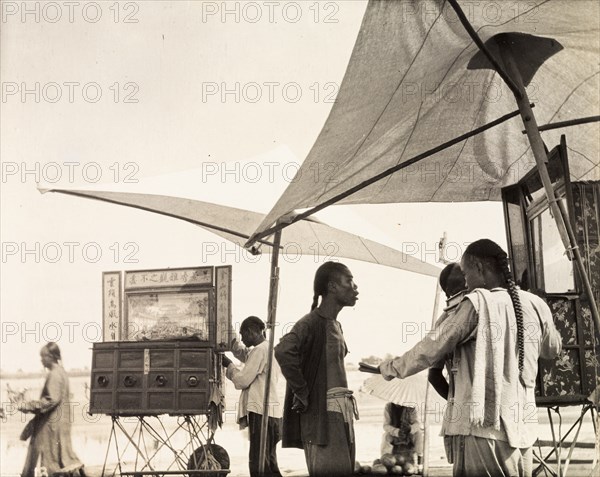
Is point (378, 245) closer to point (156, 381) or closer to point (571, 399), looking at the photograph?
point (156, 381)

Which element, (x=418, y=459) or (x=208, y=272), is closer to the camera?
(x=208, y=272)

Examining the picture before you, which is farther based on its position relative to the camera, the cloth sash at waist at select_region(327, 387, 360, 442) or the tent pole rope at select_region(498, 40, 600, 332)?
the cloth sash at waist at select_region(327, 387, 360, 442)

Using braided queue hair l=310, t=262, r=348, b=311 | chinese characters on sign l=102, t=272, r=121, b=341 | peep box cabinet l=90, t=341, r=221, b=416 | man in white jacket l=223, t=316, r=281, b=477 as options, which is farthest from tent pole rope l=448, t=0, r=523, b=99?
chinese characters on sign l=102, t=272, r=121, b=341

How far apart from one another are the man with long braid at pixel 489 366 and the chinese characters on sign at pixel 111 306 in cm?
342

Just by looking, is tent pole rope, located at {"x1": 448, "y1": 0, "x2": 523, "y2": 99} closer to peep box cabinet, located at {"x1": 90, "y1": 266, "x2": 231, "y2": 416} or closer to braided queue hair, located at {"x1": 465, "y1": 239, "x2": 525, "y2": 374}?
braided queue hair, located at {"x1": 465, "y1": 239, "x2": 525, "y2": 374}

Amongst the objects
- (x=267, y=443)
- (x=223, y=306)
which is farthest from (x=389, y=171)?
(x=267, y=443)

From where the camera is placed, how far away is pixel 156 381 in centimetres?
627

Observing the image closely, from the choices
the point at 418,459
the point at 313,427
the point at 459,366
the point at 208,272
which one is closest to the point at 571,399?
the point at 459,366

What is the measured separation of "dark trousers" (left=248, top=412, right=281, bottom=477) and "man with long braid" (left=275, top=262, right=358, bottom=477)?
6.44 ft

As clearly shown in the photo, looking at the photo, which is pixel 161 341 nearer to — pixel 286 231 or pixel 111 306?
pixel 111 306

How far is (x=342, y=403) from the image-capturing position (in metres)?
4.72

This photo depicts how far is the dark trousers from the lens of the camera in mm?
6629

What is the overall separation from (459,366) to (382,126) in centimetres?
141

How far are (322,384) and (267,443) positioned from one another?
2404mm
